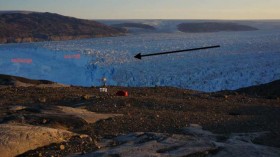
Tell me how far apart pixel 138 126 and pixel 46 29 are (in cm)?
3236

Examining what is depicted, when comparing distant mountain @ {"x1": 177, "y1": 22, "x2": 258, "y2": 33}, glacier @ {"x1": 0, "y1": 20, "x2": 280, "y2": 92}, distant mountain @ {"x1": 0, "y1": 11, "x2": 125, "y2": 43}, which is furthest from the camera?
distant mountain @ {"x1": 177, "y1": 22, "x2": 258, "y2": 33}

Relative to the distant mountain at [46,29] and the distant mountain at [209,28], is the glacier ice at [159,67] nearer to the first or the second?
the distant mountain at [46,29]

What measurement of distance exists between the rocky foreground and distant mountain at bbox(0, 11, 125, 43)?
85.8 feet

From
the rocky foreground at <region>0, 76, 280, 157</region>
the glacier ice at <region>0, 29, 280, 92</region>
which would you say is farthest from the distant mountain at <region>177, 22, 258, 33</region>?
the rocky foreground at <region>0, 76, 280, 157</region>

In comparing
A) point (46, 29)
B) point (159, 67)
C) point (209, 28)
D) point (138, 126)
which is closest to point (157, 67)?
point (159, 67)

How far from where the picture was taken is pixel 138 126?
625cm

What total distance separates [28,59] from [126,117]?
15906mm

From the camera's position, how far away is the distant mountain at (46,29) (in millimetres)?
34844

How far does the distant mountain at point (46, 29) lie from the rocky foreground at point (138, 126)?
2614 cm

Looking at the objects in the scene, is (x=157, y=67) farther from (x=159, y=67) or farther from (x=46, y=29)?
(x=46, y=29)

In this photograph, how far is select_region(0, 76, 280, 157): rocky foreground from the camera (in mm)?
4995

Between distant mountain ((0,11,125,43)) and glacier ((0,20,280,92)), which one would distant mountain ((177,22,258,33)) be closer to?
distant mountain ((0,11,125,43))

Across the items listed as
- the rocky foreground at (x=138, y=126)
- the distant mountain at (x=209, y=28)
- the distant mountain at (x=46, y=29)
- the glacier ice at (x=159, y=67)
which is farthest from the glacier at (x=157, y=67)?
the distant mountain at (x=209, y=28)

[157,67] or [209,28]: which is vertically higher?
[157,67]
